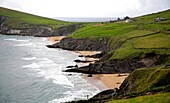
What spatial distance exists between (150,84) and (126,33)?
8479 centimetres

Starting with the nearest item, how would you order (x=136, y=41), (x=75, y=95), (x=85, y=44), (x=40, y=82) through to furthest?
(x=75, y=95), (x=40, y=82), (x=136, y=41), (x=85, y=44)

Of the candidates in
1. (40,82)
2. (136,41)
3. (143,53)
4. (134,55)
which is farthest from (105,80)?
(136,41)

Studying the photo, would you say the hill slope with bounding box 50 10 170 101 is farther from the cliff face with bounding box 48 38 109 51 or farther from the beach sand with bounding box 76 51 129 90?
the beach sand with bounding box 76 51 129 90

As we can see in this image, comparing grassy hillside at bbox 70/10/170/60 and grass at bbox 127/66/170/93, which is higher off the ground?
grassy hillside at bbox 70/10/170/60

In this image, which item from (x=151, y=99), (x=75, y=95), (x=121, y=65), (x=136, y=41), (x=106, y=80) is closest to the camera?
(x=151, y=99)

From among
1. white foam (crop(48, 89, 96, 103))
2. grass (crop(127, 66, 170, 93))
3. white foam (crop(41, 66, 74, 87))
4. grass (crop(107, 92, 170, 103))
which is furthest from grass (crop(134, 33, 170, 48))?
grass (crop(107, 92, 170, 103))

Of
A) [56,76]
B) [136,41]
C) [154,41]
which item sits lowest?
[56,76]

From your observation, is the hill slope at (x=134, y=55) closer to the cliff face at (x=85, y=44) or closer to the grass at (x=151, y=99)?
the cliff face at (x=85, y=44)

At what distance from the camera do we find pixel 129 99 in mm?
44812

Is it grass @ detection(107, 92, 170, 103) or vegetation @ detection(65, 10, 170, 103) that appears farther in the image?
vegetation @ detection(65, 10, 170, 103)

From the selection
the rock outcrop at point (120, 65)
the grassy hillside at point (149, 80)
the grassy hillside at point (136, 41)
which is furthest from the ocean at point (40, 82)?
the grassy hillside at point (136, 41)

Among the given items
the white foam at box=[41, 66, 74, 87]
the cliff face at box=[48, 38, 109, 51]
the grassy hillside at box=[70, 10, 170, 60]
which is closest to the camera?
the white foam at box=[41, 66, 74, 87]

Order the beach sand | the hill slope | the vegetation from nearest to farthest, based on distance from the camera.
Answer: the vegetation
the hill slope
the beach sand

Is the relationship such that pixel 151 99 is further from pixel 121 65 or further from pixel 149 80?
pixel 121 65
